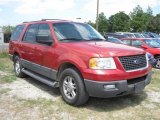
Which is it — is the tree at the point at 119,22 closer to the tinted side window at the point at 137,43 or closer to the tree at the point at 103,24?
the tree at the point at 103,24

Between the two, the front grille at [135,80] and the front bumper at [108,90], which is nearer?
the front bumper at [108,90]

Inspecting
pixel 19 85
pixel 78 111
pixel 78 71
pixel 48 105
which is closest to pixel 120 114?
pixel 78 111

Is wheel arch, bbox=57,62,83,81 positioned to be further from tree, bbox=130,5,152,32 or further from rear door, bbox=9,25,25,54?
Result: tree, bbox=130,5,152,32

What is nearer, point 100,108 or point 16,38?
point 100,108

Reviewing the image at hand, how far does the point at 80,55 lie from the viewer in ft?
17.6

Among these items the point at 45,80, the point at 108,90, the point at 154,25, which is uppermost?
the point at 154,25

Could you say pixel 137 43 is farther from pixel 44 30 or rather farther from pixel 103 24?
pixel 103 24

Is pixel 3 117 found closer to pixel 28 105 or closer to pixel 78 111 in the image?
pixel 28 105

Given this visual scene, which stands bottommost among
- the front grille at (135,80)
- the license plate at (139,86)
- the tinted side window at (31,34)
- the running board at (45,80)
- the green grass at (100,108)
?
the green grass at (100,108)

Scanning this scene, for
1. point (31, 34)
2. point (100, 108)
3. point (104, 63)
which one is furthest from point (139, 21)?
point (104, 63)

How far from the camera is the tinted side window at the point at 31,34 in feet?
24.3

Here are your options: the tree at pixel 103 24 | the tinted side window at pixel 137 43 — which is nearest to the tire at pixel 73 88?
the tinted side window at pixel 137 43

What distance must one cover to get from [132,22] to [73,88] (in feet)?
242

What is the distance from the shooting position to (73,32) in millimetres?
6438
